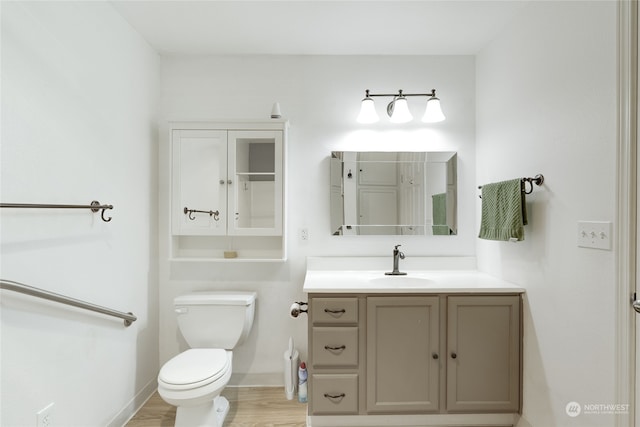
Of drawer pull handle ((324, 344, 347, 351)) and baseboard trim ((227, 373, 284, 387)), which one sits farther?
baseboard trim ((227, 373, 284, 387))

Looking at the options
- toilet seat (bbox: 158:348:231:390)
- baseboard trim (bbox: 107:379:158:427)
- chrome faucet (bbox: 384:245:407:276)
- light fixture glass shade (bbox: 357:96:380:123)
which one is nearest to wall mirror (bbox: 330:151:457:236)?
chrome faucet (bbox: 384:245:407:276)

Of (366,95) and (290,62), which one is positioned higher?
(290,62)

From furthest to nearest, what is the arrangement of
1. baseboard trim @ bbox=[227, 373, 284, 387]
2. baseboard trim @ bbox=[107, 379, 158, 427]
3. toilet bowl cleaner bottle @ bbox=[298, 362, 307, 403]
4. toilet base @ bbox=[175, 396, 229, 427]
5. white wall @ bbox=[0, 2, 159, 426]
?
baseboard trim @ bbox=[227, 373, 284, 387], toilet bowl cleaner bottle @ bbox=[298, 362, 307, 403], baseboard trim @ bbox=[107, 379, 158, 427], toilet base @ bbox=[175, 396, 229, 427], white wall @ bbox=[0, 2, 159, 426]

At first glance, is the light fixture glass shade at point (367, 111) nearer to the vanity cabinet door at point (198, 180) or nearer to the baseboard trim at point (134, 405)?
the vanity cabinet door at point (198, 180)

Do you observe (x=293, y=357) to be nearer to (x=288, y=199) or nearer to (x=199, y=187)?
(x=288, y=199)

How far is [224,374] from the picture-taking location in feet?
5.64

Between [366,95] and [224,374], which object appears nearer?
[224,374]

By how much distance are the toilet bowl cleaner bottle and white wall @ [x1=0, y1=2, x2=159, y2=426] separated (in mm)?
1025

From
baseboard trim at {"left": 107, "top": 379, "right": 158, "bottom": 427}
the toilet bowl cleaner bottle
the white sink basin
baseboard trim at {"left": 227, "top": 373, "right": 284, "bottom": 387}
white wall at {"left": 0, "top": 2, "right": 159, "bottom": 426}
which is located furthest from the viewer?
baseboard trim at {"left": 227, "top": 373, "right": 284, "bottom": 387}

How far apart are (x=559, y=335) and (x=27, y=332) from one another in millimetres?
2309

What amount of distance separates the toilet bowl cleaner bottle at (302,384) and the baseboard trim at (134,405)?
1019 mm

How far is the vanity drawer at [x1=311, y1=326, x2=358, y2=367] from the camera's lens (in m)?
1.75

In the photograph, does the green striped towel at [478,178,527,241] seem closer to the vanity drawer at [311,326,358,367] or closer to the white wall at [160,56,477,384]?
the white wall at [160,56,477,384]

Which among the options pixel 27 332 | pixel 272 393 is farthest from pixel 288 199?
pixel 27 332
